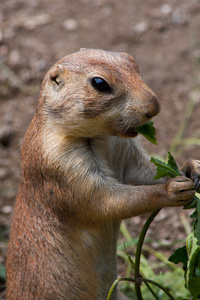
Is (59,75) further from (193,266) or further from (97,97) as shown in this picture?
(193,266)

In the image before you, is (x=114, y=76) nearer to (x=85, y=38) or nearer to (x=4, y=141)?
(x=4, y=141)

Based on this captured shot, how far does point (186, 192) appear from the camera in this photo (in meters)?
3.25

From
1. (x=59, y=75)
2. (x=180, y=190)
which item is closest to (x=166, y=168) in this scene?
(x=180, y=190)

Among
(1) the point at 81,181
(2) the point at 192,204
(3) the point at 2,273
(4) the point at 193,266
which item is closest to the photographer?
(4) the point at 193,266

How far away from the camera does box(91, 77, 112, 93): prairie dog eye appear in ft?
11.0

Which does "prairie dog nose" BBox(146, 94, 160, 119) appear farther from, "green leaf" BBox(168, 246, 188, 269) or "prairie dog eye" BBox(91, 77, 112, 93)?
"green leaf" BBox(168, 246, 188, 269)

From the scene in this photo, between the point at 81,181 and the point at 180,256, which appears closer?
the point at 180,256

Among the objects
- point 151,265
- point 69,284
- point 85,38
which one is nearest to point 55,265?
point 69,284

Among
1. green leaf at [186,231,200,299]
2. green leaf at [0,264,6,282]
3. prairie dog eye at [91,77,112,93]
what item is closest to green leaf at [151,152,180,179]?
green leaf at [186,231,200,299]

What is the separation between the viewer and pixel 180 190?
3.26 metres

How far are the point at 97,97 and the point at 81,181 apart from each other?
2.00 feet

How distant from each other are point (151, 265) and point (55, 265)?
179 cm

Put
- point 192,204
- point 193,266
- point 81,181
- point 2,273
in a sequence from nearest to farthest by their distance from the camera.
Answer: point 193,266 → point 192,204 → point 81,181 → point 2,273

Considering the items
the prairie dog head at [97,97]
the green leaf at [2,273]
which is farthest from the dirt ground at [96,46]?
the prairie dog head at [97,97]
